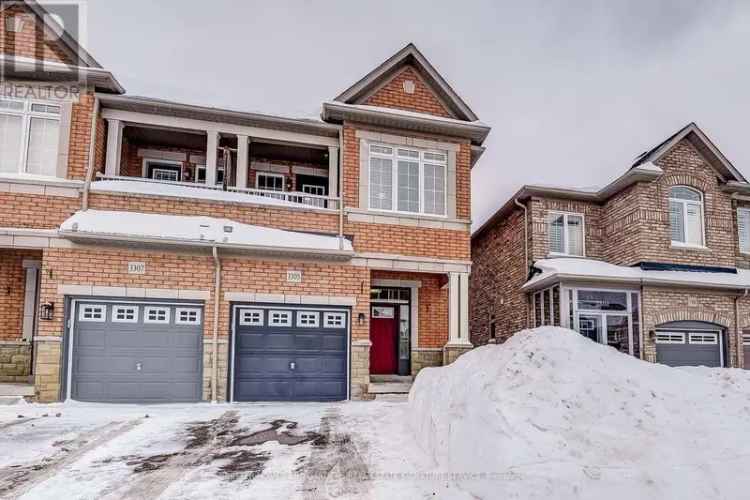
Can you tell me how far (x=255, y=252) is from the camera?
10469 millimetres

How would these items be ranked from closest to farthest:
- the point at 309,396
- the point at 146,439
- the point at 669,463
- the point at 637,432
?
the point at 669,463
the point at 637,432
the point at 146,439
the point at 309,396

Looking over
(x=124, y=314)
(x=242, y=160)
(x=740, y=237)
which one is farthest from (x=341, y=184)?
(x=740, y=237)

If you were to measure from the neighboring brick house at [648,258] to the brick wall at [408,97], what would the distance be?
428cm

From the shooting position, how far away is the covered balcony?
1094 centimetres

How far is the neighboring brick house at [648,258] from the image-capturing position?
1316 cm

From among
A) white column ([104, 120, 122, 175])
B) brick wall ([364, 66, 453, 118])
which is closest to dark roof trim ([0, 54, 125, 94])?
white column ([104, 120, 122, 175])

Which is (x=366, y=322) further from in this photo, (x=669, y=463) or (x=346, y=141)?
(x=669, y=463)

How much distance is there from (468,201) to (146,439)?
28.3ft

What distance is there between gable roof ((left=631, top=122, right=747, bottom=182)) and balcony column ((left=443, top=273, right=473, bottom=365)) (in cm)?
699

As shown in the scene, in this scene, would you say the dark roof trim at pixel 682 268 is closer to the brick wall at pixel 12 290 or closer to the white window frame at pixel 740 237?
the white window frame at pixel 740 237

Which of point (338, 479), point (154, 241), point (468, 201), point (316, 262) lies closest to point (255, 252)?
point (316, 262)

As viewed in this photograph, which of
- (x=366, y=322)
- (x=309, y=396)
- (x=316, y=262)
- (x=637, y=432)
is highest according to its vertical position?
(x=316, y=262)

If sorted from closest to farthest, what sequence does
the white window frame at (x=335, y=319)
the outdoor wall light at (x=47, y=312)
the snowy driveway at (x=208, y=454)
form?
the snowy driveway at (x=208, y=454)
the outdoor wall light at (x=47, y=312)
the white window frame at (x=335, y=319)

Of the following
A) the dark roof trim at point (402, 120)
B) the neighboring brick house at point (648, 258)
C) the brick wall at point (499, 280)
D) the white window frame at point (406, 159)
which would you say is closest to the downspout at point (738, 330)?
the neighboring brick house at point (648, 258)
